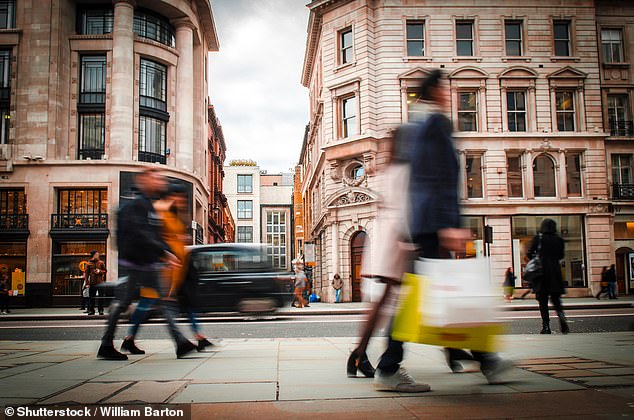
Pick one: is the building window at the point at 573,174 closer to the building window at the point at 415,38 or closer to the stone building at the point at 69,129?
the building window at the point at 415,38

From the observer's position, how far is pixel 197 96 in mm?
39406

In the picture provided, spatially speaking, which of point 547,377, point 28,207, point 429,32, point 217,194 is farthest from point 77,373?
point 217,194

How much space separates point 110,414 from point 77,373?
188cm

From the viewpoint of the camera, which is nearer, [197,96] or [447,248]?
[447,248]

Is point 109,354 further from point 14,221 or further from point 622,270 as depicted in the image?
point 622,270

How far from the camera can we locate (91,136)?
101ft

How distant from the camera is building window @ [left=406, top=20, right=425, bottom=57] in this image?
31203 mm

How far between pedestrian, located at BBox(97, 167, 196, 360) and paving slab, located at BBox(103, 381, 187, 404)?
5.57ft

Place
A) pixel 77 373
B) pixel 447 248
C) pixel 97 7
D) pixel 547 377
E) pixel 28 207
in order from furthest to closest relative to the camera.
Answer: pixel 97 7 < pixel 28 207 < pixel 77 373 < pixel 547 377 < pixel 447 248

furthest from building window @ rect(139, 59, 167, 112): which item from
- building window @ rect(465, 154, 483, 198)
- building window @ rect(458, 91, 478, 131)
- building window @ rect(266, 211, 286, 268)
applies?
building window @ rect(266, 211, 286, 268)

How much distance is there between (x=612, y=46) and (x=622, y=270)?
13.0 m

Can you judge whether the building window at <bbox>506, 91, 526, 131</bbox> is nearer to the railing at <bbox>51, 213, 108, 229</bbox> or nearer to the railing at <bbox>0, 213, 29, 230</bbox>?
the railing at <bbox>51, 213, 108, 229</bbox>

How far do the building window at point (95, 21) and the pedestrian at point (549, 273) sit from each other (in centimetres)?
2951

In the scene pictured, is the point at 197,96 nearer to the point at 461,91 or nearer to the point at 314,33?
the point at 314,33
